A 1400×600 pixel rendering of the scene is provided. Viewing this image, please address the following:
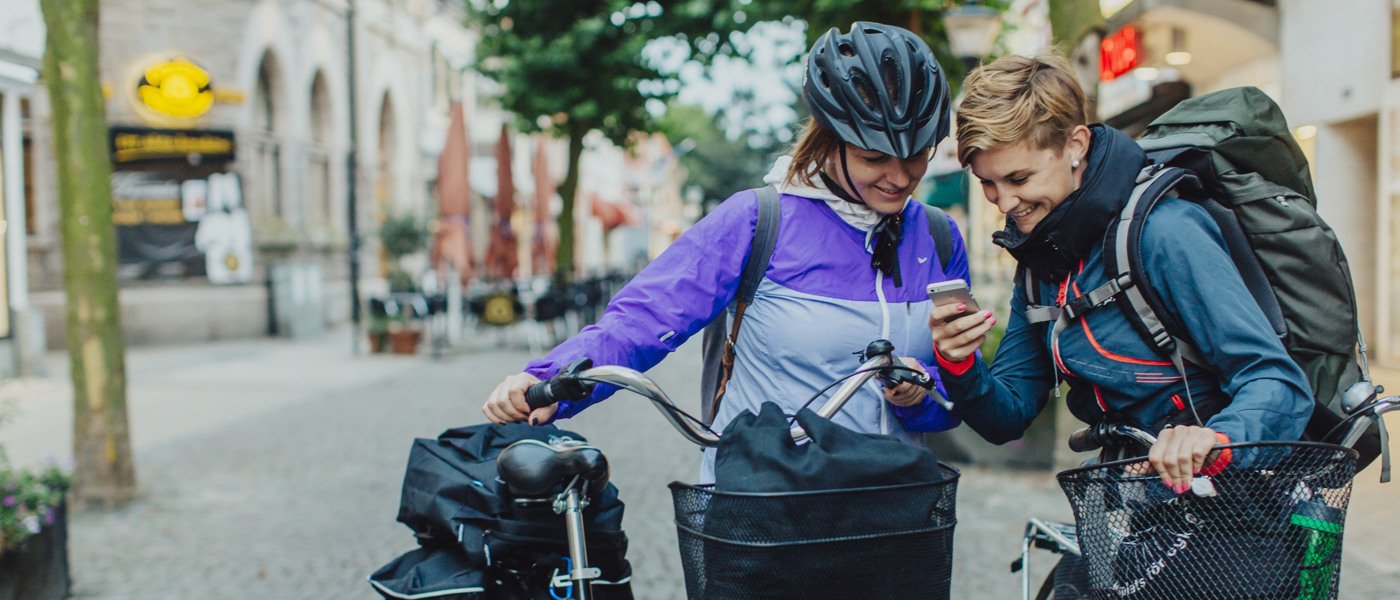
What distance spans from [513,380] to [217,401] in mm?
10351

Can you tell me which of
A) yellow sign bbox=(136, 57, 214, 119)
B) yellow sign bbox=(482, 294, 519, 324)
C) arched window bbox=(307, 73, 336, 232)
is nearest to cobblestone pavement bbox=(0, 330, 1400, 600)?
yellow sign bbox=(482, 294, 519, 324)

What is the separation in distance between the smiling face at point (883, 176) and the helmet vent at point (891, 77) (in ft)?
0.35

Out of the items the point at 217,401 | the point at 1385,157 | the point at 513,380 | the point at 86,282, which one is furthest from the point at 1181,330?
the point at 217,401

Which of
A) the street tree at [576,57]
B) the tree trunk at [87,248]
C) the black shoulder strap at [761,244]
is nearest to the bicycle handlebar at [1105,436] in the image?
the black shoulder strap at [761,244]

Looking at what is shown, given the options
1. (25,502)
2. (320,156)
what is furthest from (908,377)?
(320,156)

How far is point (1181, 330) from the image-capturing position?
1.90m

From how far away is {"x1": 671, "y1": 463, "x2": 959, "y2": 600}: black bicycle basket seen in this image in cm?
164

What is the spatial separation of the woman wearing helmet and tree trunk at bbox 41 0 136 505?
520 centimetres

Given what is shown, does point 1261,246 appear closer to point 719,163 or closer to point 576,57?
point 576,57

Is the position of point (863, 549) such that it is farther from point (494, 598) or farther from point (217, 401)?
point (217, 401)

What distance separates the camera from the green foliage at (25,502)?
4590 mm

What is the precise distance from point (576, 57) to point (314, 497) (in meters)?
12.9

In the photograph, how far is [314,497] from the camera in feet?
23.2

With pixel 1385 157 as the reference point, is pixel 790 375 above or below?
below
